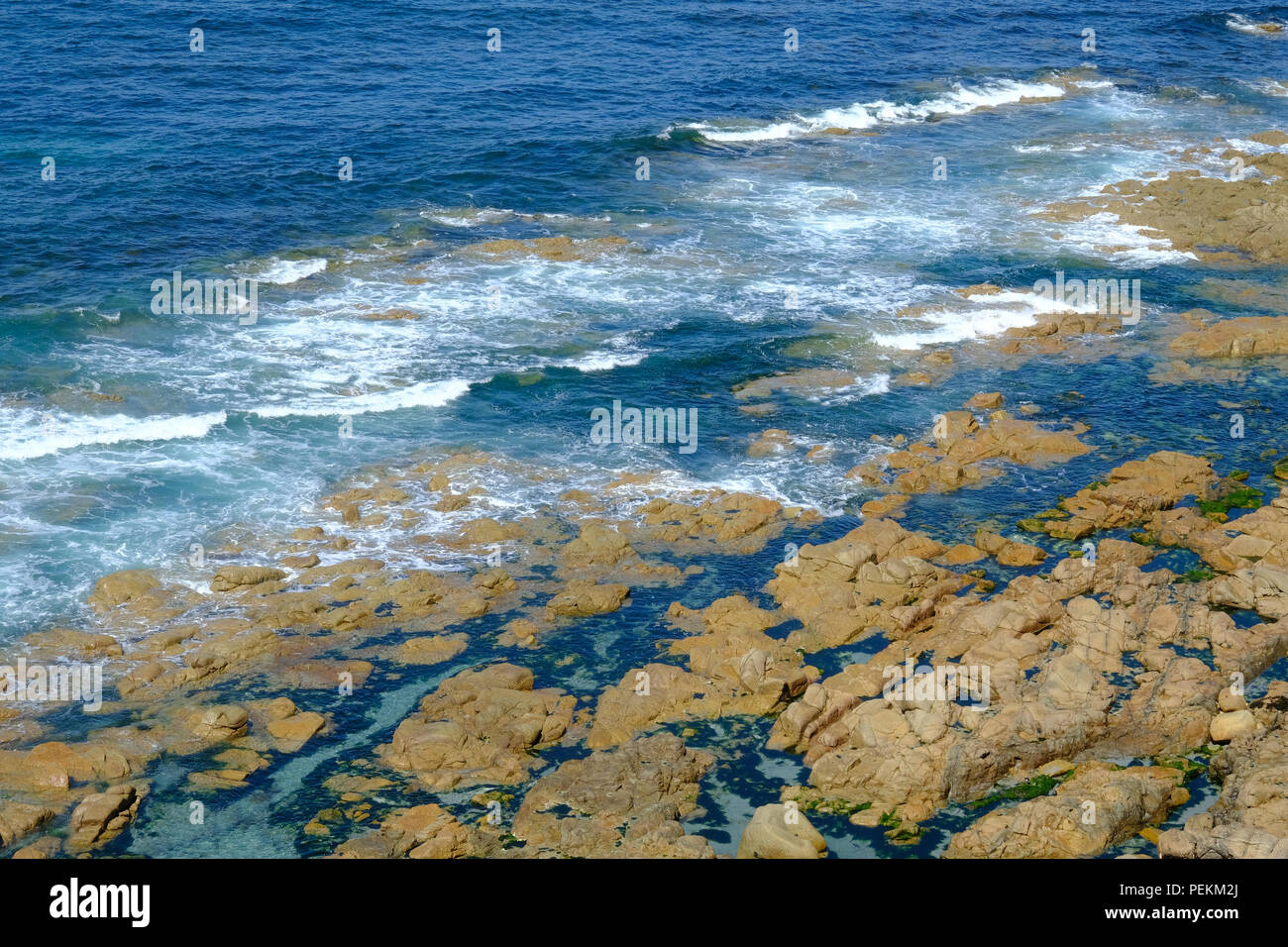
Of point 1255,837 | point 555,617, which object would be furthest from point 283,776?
point 1255,837

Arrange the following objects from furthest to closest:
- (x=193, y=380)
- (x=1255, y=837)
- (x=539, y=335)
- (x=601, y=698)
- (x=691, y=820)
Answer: (x=539, y=335), (x=193, y=380), (x=601, y=698), (x=691, y=820), (x=1255, y=837)

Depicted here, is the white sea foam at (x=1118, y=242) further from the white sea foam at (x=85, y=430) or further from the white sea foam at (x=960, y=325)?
the white sea foam at (x=85, y=430)

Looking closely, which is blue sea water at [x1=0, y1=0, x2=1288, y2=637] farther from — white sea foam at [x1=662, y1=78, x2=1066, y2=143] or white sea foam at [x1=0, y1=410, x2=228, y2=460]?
white sea foam at [x1=662, y1=78, x2=1066, y2=143]

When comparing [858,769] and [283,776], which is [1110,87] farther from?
[283,776]

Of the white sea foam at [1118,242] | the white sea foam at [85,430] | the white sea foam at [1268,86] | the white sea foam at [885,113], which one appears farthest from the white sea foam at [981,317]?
the white sea foam at [1268,86]

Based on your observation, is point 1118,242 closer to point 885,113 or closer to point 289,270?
point 885,113
